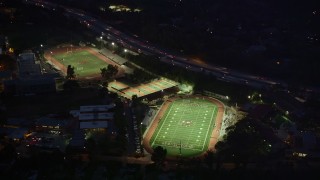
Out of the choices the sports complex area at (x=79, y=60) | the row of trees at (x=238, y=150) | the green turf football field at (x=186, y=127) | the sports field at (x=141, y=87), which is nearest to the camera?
the row of trees at (x=238, y=150)

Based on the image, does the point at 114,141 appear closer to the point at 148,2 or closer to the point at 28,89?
the point at 28,89

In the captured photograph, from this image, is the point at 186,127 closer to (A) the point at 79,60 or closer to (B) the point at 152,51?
(A) the point at 79,60

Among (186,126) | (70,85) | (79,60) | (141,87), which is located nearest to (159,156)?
(186,126)

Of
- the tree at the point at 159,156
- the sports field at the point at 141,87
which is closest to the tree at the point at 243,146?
the tree at the point at 159,156

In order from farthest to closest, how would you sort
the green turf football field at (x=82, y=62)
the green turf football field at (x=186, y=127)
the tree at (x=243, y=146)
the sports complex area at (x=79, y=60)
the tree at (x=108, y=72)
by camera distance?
the green turf football field at (x=82, y=62), the sports complex area at (x=79, y=60), the tree at (x=108, y=72), the green turf football field at (x=186, y=127), the tree at (x=243, y=146)

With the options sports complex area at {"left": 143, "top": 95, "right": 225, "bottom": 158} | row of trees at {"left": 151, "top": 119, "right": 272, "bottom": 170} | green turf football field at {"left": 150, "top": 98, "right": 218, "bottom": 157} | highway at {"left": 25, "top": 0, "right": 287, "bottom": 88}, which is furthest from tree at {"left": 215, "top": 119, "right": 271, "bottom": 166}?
highway at {"left": 25, "top": 0, "right": 287, "bottom": 88}

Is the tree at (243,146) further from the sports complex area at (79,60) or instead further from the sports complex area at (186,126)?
the sports complex area at (79,60)

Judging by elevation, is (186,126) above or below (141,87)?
below

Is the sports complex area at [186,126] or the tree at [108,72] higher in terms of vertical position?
the tree at [108,72]

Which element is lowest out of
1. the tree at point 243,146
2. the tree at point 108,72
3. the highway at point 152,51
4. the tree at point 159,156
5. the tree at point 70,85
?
the tree at point 159,156
